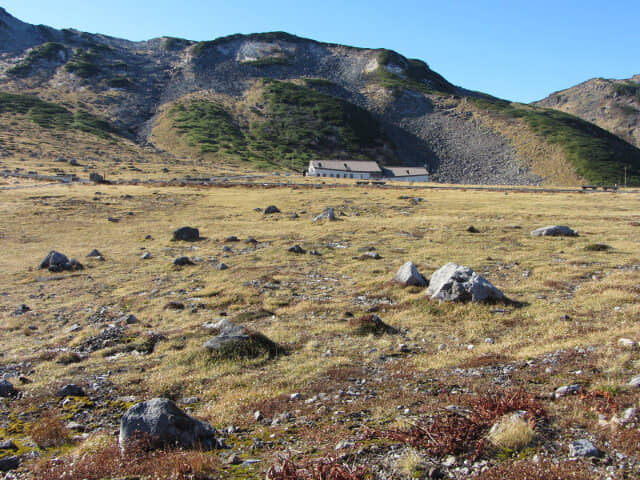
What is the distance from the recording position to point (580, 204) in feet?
182

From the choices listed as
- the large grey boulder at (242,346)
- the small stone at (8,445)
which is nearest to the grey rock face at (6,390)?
the small stone at (8,445)

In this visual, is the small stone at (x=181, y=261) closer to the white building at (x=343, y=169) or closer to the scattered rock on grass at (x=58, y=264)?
the scattered rock on grass at (x=58, y=264)

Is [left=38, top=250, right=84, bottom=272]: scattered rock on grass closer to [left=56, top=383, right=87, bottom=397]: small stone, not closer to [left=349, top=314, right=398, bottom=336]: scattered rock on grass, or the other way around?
[left=56, top=383, right=87, bottom=397]: small stone

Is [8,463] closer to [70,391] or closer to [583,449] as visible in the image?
[70,391]

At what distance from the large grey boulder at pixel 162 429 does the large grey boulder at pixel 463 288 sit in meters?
10.8

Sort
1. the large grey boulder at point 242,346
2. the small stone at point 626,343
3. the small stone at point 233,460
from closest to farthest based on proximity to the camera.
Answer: the small stone at point 233,460 < the small stone at point 626,343 < the large grey boulder at point 242,346

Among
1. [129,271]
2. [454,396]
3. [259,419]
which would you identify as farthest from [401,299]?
[129,271]

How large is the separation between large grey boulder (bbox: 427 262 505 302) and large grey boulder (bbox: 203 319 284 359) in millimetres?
7148

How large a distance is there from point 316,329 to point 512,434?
8.17 metres

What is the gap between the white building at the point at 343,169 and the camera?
479 ft

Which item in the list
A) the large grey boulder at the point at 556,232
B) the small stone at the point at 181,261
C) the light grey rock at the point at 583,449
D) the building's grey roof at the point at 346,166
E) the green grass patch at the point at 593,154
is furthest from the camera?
the green grass patch at the point at 593,154

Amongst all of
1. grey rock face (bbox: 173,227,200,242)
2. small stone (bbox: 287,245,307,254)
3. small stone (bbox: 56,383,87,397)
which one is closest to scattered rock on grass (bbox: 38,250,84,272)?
grey rock face (bbox: 173,227,200,242)

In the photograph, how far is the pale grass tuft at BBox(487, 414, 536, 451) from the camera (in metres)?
6.13

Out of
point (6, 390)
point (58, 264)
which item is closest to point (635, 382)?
point (6, 390)
